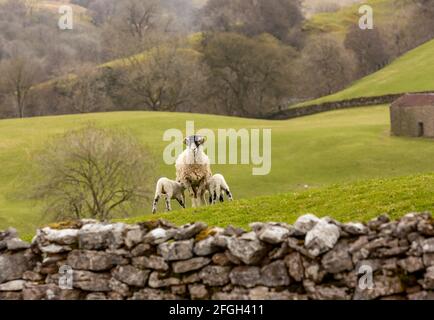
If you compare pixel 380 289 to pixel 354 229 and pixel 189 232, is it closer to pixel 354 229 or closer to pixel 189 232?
pixel 354 229

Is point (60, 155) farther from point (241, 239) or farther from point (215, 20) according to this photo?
point (215, 20)

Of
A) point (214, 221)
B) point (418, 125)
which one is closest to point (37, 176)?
point (418, 125)

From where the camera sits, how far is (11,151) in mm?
72062

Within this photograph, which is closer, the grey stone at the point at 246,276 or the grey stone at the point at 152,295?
the grey stone at the point at 246,276

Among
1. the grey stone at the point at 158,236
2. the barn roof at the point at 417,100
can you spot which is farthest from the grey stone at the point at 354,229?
the barn roof at the point at 417,100

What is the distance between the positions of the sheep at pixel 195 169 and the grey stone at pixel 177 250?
12564mm

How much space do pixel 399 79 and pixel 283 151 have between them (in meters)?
44.4

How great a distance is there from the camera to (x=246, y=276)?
12102 millimetres

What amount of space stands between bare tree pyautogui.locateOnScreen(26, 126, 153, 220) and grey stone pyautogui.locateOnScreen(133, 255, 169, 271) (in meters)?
38.0

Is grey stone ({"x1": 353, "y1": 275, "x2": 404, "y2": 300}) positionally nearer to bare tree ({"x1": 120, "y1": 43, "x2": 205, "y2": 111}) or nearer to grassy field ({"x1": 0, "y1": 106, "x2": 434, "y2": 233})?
grassy field ({"x1": 0, "y1": 106, "x2": 434, "y2": 233})

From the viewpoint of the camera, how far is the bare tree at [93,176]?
168ft

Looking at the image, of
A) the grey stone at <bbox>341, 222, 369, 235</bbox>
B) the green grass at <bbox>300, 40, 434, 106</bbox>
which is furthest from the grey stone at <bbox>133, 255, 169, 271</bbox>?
the green grass at <bbox>300, 40, 434, 106</bbox>

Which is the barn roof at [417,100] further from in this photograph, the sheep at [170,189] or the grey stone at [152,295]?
the grey stone at [152,295]

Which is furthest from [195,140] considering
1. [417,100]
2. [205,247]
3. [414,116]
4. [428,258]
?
[417,100]
